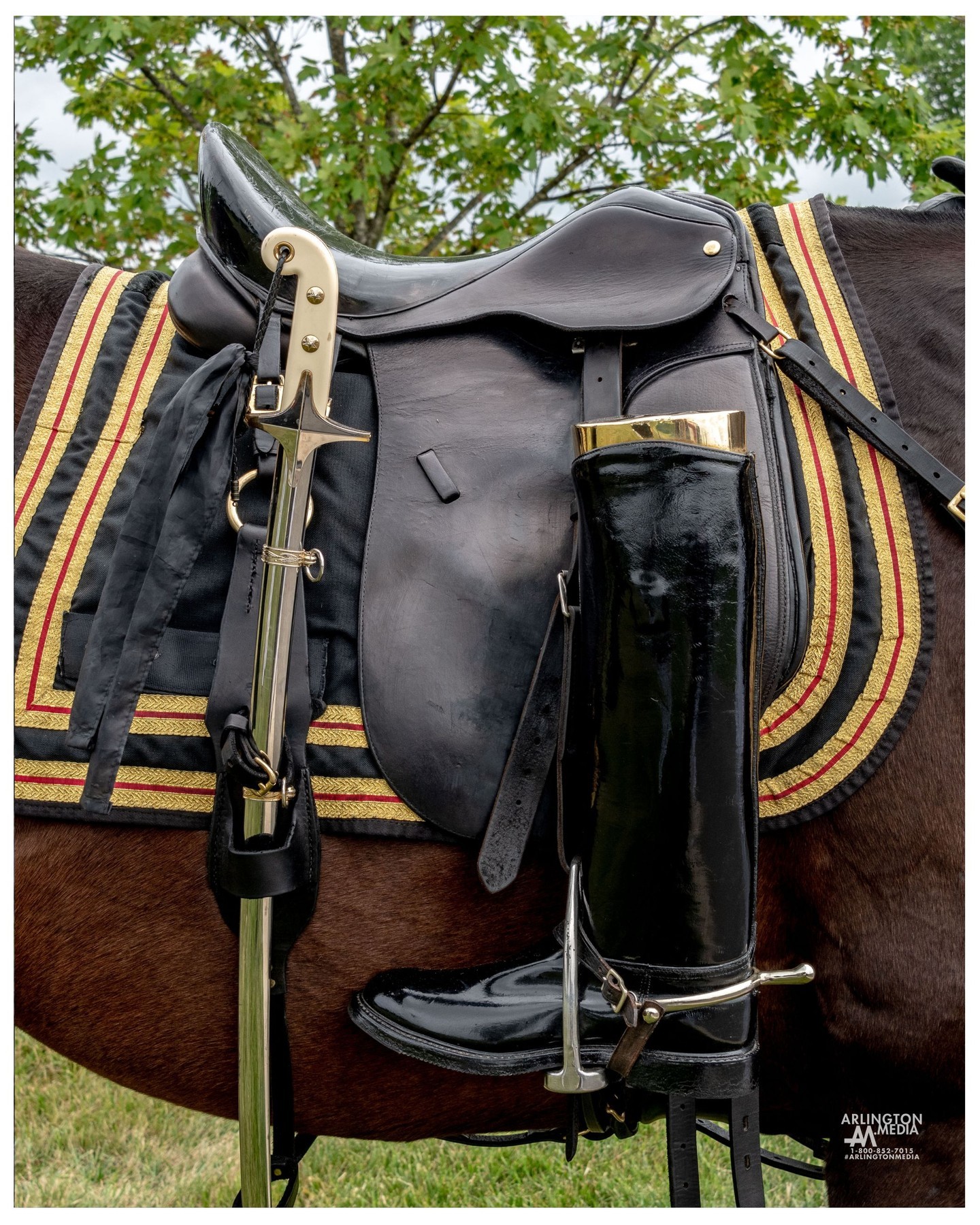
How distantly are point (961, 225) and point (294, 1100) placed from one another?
61.4 inches

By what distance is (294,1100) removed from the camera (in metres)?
1.35

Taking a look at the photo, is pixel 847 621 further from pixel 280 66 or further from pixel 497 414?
pixel 280 66

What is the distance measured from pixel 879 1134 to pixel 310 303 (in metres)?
1.28

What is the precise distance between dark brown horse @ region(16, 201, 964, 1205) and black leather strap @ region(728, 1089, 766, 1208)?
0.36 feet

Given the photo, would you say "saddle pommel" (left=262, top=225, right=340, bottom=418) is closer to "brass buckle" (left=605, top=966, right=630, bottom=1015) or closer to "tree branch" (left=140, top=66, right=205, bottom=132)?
"brass buckle" (left=605, top=966, right=630, bottom=1015)

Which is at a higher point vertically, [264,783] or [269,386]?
[269,386]

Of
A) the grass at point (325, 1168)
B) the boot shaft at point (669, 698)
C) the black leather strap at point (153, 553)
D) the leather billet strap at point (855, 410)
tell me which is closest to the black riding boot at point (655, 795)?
the boot shaft at point (669, 698)

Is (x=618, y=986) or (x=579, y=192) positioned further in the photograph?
(x=579, y=192)

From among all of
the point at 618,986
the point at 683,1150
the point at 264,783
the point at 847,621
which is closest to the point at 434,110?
the point at 847,621

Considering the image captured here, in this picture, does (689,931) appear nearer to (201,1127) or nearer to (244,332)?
(244,332)

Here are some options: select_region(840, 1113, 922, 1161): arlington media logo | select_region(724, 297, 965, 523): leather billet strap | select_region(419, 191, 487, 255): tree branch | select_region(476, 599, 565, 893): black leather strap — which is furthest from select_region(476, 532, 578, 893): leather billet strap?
select_region(419, 191, 487, 255): tree branch

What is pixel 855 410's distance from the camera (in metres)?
1.26

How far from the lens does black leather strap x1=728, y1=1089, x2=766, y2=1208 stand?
1.25 metres

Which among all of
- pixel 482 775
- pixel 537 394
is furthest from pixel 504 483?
pixel 482 775
